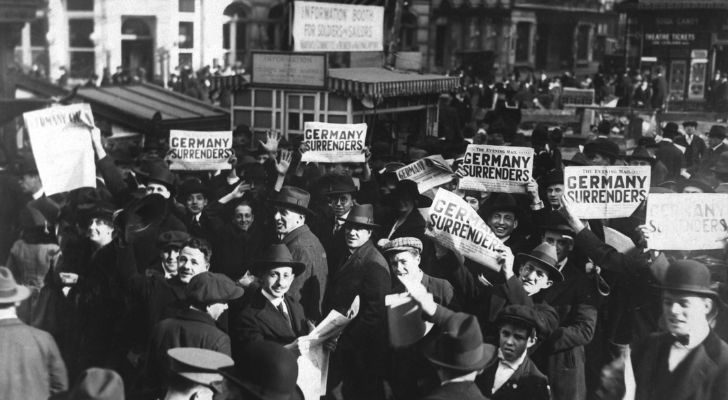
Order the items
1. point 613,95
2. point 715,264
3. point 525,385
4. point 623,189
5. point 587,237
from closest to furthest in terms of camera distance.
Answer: point 525,385 → point 587,237 → point 715,264 → point 623,189 → point 613,95

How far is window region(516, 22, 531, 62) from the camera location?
48.3 metres

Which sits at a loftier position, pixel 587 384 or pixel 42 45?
pixel 42 45

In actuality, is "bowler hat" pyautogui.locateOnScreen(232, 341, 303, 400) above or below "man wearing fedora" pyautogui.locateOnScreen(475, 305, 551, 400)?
A: above

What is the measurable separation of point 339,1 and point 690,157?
7.54m

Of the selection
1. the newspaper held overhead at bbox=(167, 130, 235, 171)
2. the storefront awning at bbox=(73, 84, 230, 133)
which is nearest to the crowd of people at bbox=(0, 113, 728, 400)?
the newspaper held overhead at bbox=(167, 130, 235, 171)

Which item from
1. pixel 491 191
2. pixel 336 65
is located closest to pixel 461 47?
pixel 336 65

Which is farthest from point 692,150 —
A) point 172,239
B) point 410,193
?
point 172,239

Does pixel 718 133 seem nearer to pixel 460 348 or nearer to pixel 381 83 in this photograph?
pixel 381 83

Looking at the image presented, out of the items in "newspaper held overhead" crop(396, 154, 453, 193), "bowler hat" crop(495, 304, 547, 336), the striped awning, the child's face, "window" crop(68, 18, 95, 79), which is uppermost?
"window" crop(68, 18, 95, 79)

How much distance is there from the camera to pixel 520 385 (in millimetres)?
5391

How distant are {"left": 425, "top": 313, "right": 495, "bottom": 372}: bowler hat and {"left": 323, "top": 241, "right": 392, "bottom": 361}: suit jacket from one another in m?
1.14

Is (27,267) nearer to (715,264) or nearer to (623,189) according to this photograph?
(623,189)

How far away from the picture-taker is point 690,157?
14.0m

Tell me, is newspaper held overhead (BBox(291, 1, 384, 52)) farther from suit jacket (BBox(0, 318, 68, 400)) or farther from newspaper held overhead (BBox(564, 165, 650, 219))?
suit jacket (BBox(0, 318, 68, 400))
